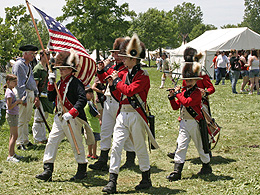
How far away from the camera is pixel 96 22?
53.5 meters

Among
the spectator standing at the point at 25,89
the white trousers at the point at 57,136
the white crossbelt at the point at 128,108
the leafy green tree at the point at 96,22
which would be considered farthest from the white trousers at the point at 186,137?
the leafy green tree at the point at 96,22

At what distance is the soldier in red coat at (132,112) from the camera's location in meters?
5.60

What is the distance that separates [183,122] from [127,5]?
52305 mm

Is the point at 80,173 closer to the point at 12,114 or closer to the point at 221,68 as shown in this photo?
the point at 12,114

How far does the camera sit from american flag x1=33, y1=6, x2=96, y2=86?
6375 mm

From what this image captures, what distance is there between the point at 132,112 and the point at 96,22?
49.2m

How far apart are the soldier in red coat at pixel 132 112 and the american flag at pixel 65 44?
3.85 feet

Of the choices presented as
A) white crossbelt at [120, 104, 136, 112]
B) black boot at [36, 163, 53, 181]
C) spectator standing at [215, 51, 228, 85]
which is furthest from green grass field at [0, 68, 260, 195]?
spectator standing at [215, 51, 228, 85]

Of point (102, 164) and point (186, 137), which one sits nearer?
point (186, 137)

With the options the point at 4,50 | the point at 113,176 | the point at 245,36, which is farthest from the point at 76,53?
the point at 245,36

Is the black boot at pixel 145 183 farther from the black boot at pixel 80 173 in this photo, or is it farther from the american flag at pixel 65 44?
the american flag at pixel 65 44

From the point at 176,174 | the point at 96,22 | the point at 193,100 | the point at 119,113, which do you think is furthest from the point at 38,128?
the point at 96,22

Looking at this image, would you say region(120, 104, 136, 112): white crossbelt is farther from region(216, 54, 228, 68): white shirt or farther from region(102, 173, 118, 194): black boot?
region(216, 54, 228, 68): white shirt

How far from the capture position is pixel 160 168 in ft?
23.4
